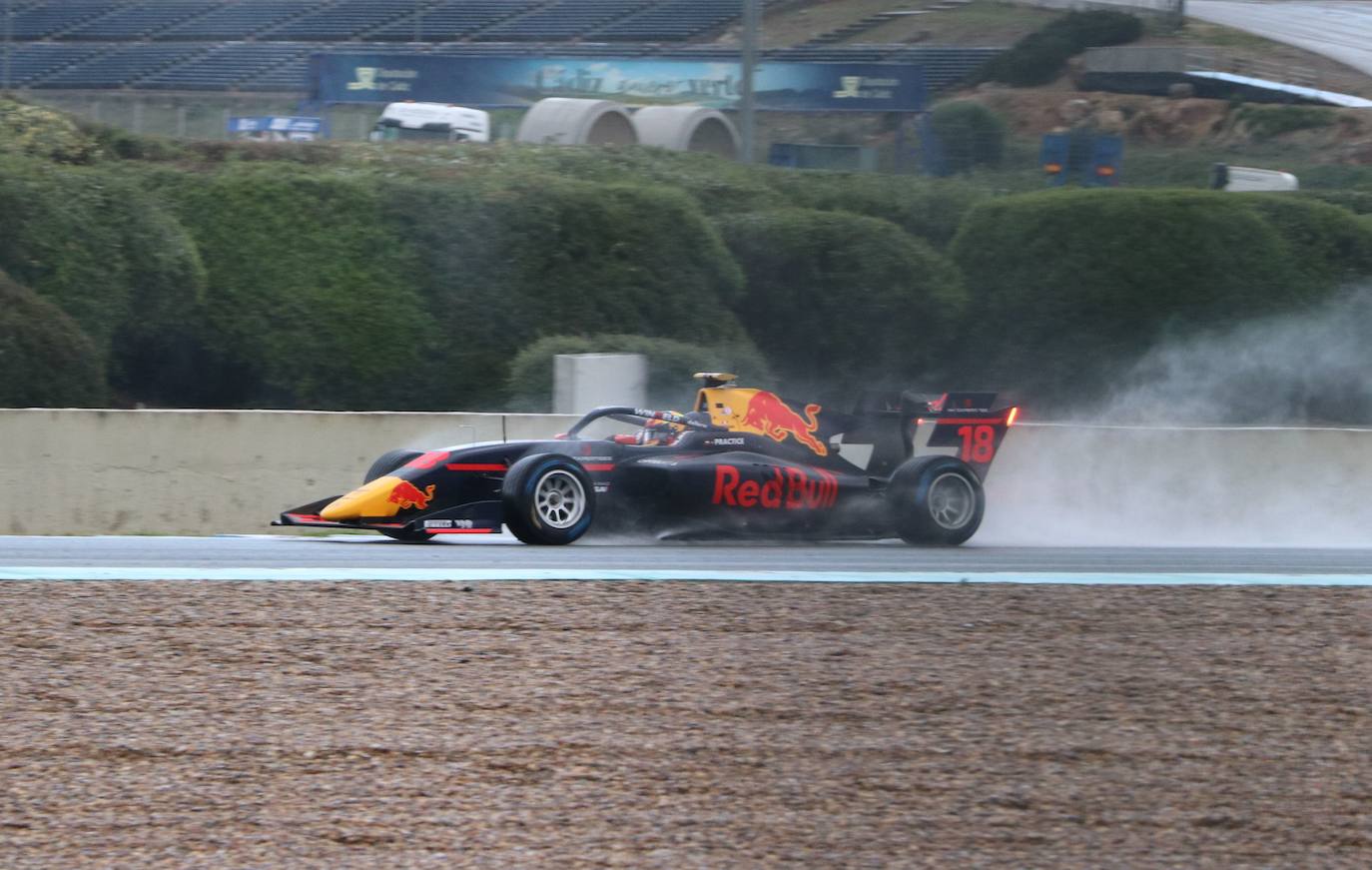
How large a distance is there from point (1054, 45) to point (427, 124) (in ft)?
94.5

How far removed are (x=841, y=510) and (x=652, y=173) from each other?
50.9 ft

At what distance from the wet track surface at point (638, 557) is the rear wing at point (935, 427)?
83 centimetres

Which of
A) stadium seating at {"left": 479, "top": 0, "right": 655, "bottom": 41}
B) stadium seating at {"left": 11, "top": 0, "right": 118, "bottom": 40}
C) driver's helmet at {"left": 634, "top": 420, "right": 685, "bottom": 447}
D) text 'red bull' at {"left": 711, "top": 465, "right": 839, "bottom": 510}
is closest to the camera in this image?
text 'red bull' at {"left": 711, "top": 465, "right": 839, "bottom": 510}

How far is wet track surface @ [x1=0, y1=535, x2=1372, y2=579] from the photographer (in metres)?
9.18

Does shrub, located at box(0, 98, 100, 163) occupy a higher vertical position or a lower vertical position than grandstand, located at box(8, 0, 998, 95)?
lower

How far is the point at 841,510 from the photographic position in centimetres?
1177

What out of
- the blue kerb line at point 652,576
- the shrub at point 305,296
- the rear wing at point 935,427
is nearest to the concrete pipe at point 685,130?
the shrub at point 305,296

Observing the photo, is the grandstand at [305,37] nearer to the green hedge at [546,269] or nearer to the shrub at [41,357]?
the green hedge at [546,269]

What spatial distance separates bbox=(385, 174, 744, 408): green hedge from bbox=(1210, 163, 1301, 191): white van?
1331cm

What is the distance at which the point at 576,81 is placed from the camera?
54875mm

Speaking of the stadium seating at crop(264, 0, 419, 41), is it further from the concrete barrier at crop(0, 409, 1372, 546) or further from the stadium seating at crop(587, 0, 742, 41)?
the concrete barrier at crop(0, 409, 1372, 546)

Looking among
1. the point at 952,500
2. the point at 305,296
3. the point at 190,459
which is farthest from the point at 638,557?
the point at 305,296

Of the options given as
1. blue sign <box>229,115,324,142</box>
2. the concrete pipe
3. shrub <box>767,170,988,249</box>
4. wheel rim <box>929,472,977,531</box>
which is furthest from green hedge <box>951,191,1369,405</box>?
blue sign <box>229,115,324,142</box>

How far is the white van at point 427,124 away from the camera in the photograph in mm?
40562
